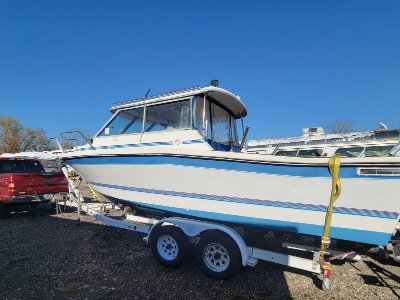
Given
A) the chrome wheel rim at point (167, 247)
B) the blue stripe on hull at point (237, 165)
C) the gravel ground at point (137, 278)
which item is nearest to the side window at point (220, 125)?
the blue stripe on hull at point (237, 165)

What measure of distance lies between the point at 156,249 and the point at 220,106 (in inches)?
115

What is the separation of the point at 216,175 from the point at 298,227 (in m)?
1.34

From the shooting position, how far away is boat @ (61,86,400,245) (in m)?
3.87

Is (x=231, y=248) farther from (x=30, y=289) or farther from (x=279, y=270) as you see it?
(x=30, y=289)

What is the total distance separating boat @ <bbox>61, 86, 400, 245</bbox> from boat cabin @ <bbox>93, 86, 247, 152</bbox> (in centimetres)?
2

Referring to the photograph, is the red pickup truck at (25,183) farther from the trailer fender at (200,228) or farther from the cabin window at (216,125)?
the cabin window at (216,125)

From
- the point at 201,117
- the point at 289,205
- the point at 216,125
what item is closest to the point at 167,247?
the point at 289,205

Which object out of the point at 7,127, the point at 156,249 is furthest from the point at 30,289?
the point at 7,127

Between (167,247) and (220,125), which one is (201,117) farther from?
(167,247)

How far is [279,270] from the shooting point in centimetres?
495

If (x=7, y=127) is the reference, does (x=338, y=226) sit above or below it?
below

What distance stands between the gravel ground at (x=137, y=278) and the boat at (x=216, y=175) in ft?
2.67

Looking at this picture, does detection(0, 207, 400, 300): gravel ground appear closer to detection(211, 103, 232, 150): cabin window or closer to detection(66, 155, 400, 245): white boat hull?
detection(66, 155, 400, 245): white boat hull

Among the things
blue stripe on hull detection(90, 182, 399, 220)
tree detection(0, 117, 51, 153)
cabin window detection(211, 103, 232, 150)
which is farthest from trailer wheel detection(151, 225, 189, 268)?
tree detection(0, 117, 51, 153)
